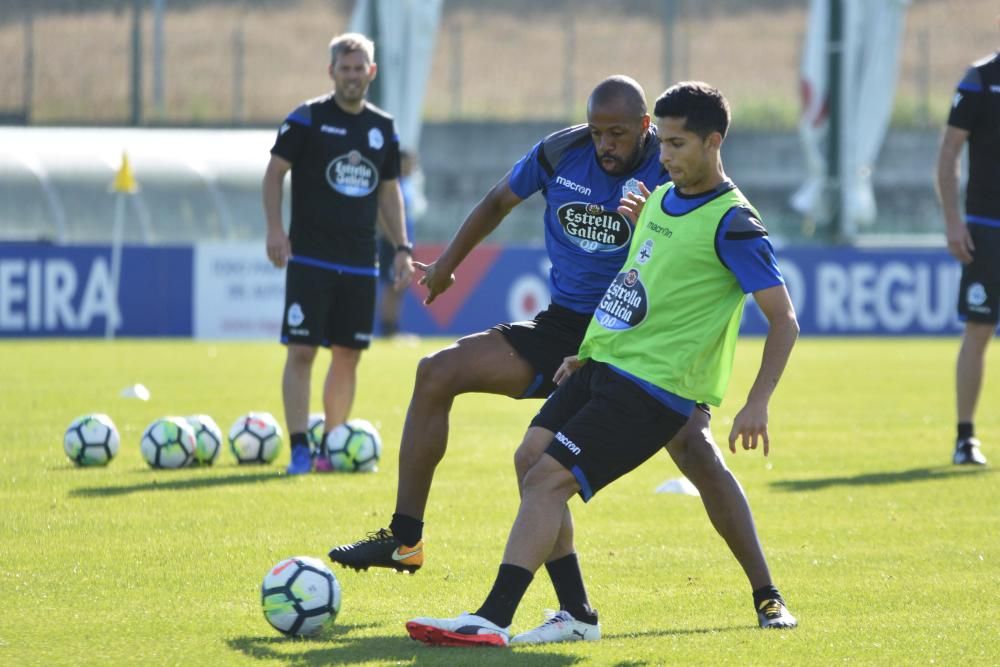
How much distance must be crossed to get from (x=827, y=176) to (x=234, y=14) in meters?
22.7

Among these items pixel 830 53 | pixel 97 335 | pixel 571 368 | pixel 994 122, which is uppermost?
pixel 830 53

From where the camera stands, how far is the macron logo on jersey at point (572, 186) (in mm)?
6270

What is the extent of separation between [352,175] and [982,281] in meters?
4.02

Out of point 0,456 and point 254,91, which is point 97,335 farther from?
point 254,91

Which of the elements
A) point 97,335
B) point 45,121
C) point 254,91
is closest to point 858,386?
point 97,335

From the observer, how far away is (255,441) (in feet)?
33.6

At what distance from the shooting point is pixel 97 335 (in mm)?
22000

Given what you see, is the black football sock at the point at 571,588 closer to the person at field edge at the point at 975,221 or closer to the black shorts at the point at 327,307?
the black shorts at the point at 327,307

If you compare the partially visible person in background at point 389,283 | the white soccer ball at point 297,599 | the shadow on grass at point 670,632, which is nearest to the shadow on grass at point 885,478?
the shadow on grass at point 670,632

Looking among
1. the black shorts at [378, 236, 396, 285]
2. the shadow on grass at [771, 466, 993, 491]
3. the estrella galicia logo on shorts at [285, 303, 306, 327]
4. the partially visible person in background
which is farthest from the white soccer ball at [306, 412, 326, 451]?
the black shorts at [378, 236, 396, 285]

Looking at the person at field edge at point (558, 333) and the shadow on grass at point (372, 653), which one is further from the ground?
the person at field edge at point (558, 333)

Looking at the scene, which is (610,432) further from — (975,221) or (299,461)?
(975,221)

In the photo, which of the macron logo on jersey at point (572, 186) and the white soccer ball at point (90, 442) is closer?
the macron logo on jersey at point (572, 186)

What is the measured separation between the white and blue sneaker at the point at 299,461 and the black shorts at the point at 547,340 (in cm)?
361
